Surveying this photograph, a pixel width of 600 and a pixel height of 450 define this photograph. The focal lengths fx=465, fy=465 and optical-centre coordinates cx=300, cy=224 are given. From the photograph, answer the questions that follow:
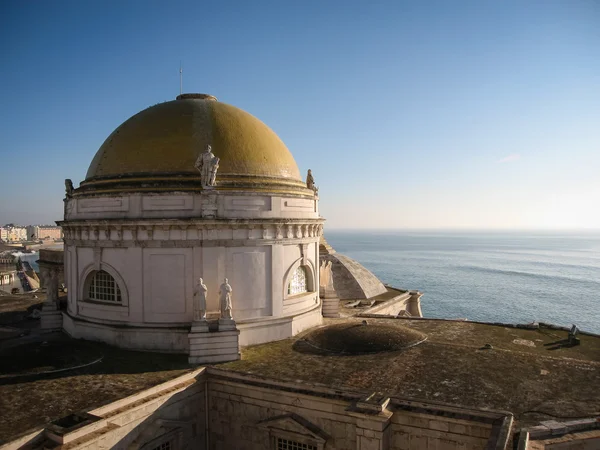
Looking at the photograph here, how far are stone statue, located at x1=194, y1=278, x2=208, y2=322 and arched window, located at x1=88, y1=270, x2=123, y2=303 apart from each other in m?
4.39

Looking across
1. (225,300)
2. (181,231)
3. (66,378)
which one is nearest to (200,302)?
(225,300)

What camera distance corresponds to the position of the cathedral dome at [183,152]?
21.5 m

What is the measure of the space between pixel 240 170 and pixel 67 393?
11.6 meters

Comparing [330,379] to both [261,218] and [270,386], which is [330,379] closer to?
[270,386]

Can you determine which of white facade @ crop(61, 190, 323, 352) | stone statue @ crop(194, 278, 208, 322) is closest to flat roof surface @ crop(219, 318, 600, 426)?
stone statue @ crop(194, 278, 208, 322)

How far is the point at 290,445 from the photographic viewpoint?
53.0ft

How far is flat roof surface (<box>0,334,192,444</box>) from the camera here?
1400 centimetres

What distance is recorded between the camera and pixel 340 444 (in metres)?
15.1

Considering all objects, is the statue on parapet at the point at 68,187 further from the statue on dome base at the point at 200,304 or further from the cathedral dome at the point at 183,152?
the statue on dome base at the point at 200,304

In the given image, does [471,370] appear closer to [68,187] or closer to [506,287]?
[68,187]

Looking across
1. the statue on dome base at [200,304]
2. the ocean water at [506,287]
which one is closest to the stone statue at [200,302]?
the statue on dome base at [200,304]

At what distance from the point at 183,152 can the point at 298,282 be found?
8732 millimetres

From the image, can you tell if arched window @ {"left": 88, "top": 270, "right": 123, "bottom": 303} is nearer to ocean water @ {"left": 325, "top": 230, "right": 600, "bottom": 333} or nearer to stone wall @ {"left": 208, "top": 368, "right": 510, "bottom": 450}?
stone wall @ {"left": 208, "top": 368, "right": 510, "bottom": 450}

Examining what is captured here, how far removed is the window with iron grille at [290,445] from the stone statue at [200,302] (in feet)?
19.7
